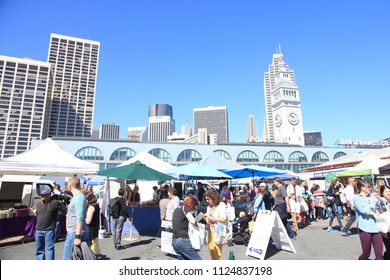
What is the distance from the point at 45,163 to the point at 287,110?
4787 inches

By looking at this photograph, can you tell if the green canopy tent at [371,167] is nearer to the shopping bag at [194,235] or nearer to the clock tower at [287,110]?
the shopping bag at [194,235]

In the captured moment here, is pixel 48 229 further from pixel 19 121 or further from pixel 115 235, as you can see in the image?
pixel 19 121

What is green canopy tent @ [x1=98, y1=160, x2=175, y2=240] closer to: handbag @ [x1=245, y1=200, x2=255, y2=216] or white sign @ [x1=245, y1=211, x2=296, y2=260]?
handbag @ [x1=245, y1=200, x2=255, y2=216]

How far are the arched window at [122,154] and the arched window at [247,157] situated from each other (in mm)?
23876

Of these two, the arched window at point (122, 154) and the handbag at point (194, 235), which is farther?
the arched window at point (122, 154)

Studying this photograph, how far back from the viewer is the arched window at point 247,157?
53.1m

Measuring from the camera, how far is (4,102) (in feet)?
404

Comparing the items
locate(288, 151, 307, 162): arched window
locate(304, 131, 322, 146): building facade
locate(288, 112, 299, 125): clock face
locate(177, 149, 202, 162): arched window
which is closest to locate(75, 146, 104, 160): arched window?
locate(177, 149, 202, 162): arched window

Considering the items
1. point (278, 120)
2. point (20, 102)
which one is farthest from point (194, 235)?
point (20, 102)

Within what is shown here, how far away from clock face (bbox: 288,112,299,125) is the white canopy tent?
11759cm

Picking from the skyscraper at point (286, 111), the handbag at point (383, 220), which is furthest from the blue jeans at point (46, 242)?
the skyscraper at point (286, 111)

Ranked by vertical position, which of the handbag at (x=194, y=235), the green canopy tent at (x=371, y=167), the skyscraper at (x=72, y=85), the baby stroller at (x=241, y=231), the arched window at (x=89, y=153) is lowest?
the baby stroller at (x=241, y=231)

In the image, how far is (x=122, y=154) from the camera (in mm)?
47406
